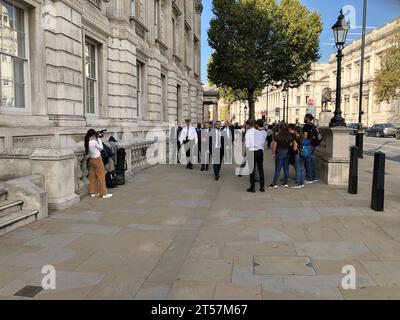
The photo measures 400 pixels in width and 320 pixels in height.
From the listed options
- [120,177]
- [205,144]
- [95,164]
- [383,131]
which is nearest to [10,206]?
[95,164]

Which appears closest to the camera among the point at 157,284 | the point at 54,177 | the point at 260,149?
the point at 157,284

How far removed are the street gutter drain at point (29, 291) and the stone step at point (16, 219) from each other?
2109 mm

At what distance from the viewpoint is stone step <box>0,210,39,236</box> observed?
591cm

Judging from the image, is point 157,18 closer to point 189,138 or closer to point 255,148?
point 189,138

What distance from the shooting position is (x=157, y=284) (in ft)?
13.8

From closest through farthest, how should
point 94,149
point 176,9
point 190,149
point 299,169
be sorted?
1. point 94,149
2. point 299,169
3. point 190,149
4. point 176,9

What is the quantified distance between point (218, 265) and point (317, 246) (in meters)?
1.55

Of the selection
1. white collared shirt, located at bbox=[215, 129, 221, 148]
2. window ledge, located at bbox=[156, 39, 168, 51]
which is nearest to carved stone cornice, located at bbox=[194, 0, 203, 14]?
window ledge, located at bbox=[156, 39, 168, 51]

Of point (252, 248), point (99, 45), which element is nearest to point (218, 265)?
point (252, 248)

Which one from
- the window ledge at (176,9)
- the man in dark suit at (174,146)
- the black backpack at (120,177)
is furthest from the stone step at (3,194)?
the window ledge at (176,9)

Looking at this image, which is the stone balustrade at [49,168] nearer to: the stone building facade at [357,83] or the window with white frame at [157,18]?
the window with white frame at [157,18]

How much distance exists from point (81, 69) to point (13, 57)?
2.79 metres

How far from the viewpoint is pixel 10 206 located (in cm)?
638
